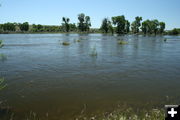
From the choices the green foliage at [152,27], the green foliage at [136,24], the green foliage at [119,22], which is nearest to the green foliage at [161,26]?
the green foliage at [152,27]

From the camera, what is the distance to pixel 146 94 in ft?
29.9

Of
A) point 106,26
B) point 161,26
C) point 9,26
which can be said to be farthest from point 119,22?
point 9,26

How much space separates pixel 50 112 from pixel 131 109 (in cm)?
367

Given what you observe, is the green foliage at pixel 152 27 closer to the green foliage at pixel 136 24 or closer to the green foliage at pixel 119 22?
the green foliage at pixel 136 24

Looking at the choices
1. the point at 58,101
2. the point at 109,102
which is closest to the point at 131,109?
the point at 109,102

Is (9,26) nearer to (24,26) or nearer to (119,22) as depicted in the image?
(24,26)

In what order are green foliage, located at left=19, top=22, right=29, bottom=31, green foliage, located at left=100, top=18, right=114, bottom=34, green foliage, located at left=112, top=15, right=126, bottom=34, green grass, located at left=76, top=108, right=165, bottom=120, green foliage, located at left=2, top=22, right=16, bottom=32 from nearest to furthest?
green grass, located at left=76, top=108, right=165, bottom=120 → green foliage, located at left=112, top=15, right=126, bottom=34 → green foliage, located at left=100, top=18, right=114, bottom=34 → green foliage, located at left=2, top=22, right=16, bottom=32 → green foliage, located at left=19, top=22, right=29, bottom=31

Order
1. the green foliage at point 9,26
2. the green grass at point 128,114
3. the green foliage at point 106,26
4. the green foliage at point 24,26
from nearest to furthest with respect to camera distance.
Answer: the green grass at point 128,114 → the green foliage at point 106,26 → the green foliage at point 9,26 → the green foliage at point 24,26

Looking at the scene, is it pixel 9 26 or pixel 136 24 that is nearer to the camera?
pixel 136 24

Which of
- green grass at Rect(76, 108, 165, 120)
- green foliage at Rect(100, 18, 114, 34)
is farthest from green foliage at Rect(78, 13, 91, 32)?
green grass at Rect(76, 108, 165, 120)

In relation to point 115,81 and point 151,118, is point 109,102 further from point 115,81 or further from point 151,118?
point 115,81

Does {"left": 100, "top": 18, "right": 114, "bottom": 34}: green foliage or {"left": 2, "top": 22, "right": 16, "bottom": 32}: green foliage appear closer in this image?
{"left": 100, "top": 18, "right": 114, "bottom": 34}: green foliage

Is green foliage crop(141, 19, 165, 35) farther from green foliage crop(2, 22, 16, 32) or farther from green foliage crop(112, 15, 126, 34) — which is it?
green foliage crop(2, 22, 16, 32)

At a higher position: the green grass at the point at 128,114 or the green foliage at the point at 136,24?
the green foliage at the point at 136,24
